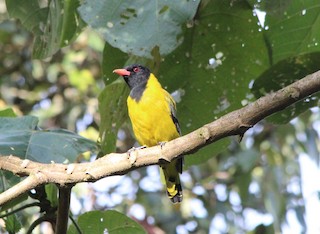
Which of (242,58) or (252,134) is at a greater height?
(252,134)

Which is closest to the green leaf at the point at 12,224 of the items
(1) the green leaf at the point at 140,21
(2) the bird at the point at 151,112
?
(1) the green leaf at the point at 140,21

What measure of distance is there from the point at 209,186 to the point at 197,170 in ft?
1.43

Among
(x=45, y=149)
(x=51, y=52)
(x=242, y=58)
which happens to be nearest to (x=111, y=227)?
(x=45, y=149)

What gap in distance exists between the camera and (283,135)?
626cm

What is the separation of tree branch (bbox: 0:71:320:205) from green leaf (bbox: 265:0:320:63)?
1079mm

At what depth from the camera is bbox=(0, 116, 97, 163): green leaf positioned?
99.3 inches

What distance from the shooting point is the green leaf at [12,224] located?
2445 mm

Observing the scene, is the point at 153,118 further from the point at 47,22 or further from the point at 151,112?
the point at 47,22

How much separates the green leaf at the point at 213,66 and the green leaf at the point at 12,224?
867mm

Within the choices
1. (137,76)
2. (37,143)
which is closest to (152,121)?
(137,76)

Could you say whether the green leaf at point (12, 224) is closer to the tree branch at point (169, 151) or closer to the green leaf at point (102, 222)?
the green leaf at point (102, 222)

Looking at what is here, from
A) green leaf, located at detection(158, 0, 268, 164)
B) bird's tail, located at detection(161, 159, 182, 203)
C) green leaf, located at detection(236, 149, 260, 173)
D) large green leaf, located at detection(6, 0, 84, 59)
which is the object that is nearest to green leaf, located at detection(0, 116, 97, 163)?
large green leaf, located at detection(6, 0, 84, 59)

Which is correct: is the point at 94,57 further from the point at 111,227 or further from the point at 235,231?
the point at 111,227

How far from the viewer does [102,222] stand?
2504 millimetres
